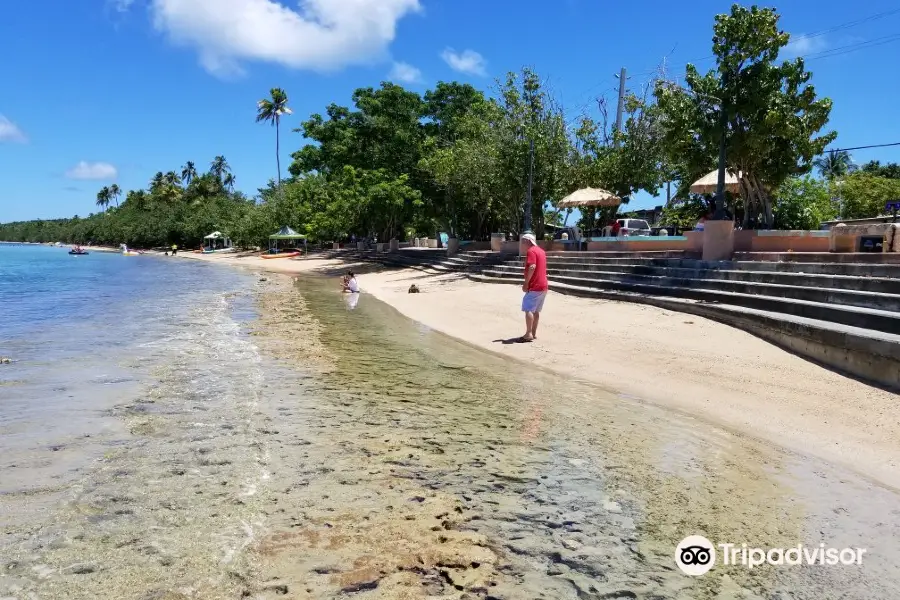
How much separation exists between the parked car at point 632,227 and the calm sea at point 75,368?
13.8m

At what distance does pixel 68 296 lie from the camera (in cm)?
1981

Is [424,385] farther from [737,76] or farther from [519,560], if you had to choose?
[737,76]

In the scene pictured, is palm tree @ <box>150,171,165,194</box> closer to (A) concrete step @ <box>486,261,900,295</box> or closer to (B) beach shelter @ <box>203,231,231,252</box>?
(B) beach shelter @ <box>203,231,231,252</box>

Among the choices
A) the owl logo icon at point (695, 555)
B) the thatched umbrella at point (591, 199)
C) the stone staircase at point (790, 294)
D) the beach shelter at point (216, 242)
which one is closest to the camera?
the owl logo icon at point (695, 555)

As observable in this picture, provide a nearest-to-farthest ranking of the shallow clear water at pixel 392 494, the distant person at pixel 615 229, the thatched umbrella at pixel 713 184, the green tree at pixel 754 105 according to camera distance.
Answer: the shallow clear water at pixel 392 494 → the green tree at pixel 754 105 → the thatched umbrella at pixel 713 184 → the distant person at pixel 615 229

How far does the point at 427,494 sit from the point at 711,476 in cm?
215

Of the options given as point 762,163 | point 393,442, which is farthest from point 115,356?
point 762,163

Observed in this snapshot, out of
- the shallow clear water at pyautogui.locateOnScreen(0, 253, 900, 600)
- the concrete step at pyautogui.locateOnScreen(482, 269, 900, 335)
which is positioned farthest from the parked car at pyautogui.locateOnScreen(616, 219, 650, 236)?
the shallow clear water at pyautogui.locateOnScreen(0, 253, 900, 600)

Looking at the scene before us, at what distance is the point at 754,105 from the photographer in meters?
13.5

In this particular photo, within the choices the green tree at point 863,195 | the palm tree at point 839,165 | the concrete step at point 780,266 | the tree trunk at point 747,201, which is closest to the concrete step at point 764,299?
the concrete step at point 780,266

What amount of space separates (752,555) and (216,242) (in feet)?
289

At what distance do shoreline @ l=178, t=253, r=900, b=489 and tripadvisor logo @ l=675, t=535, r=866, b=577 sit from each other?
1356 millimetres

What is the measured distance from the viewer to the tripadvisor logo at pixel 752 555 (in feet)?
9.96

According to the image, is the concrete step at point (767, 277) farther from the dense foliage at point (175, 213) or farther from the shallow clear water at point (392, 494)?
the dense foliage at point (175, 213)
